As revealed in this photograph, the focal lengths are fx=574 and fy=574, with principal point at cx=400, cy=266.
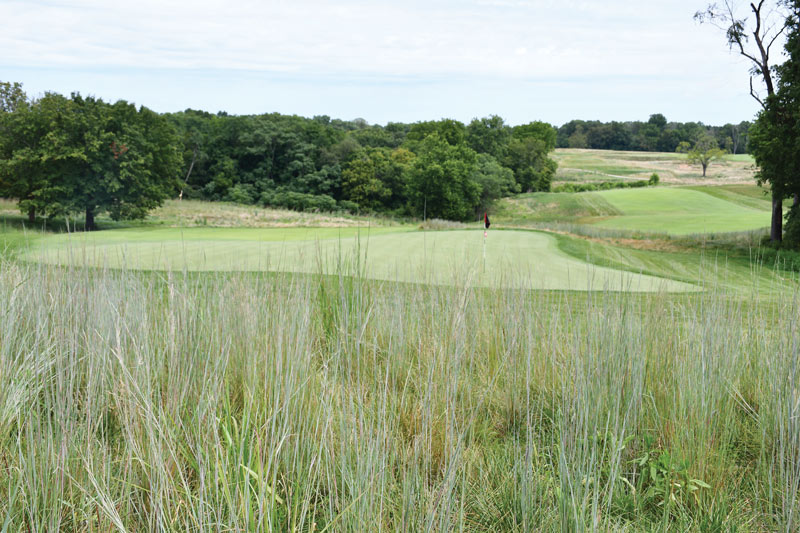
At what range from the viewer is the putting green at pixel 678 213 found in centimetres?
3089

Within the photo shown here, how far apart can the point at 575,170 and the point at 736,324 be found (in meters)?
70.3

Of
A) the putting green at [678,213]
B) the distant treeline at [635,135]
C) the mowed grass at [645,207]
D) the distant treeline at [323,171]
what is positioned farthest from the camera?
the distant treeline at [635,135]

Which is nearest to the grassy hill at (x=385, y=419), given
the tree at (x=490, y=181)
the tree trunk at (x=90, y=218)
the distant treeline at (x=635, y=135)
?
the tree trunk at (x=90, y=218)

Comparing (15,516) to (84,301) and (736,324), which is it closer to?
(84,301)

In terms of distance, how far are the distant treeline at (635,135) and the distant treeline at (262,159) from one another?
219 mm

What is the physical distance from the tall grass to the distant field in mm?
60008

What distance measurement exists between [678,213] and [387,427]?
4206 centimetres

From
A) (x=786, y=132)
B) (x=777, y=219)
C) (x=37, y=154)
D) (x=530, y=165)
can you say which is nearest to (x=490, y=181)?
(x=530, y=165)

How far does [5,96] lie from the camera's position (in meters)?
34.2

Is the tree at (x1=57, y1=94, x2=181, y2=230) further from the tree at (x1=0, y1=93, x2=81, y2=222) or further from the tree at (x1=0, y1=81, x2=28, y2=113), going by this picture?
the tree at (x1=0, y1=81, x2=28, y2=113)

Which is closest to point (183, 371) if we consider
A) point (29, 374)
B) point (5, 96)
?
point (29, 374)

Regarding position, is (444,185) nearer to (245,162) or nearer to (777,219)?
(245,162)

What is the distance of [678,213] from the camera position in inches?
1545

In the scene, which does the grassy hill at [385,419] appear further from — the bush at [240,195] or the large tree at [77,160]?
the bush at [240,195]
